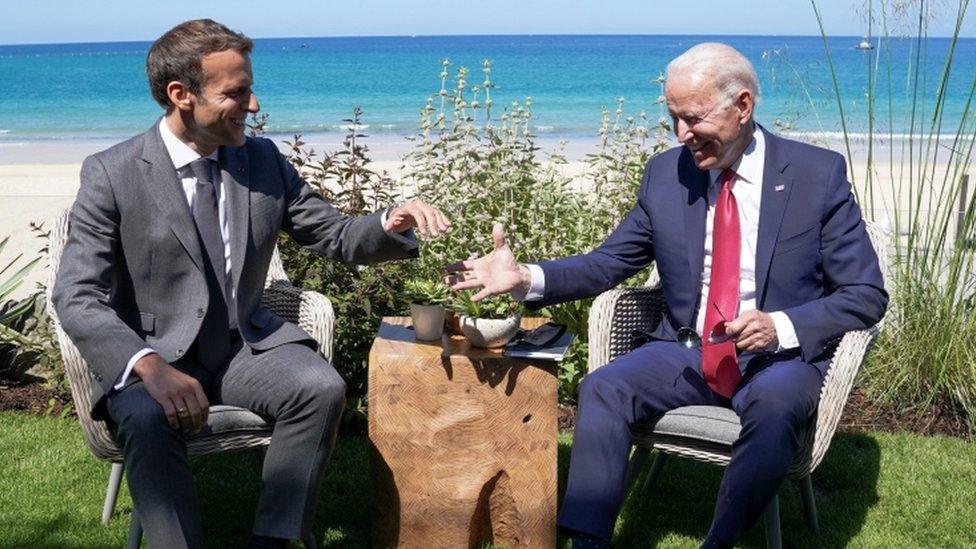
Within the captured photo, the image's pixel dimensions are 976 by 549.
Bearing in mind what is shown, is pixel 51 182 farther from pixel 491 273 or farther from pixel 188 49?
pixel 491 273

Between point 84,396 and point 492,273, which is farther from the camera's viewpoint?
point 492,273

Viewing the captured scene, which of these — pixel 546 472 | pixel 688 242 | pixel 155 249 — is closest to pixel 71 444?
pixel 155 249

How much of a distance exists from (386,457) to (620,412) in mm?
705

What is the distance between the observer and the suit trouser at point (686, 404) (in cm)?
327

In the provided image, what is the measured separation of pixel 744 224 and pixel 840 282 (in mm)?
322

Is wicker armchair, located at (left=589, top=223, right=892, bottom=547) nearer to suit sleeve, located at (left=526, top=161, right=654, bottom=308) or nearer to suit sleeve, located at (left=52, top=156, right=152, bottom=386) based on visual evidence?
suit sleeve, located at (left=526, top=161, right=654, bottom=308)

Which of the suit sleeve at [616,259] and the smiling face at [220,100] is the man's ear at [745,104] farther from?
the smiling face at [220,100]

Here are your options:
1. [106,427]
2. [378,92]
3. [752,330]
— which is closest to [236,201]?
[106,427]

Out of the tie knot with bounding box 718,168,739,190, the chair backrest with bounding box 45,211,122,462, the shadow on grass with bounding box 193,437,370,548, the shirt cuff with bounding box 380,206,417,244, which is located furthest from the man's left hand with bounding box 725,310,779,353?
the chair backrest with bounding box 45,211,122,462

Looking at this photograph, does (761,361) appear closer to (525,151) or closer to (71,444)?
(525,151)

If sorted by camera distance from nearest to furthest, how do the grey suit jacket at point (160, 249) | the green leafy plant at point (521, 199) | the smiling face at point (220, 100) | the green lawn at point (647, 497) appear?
the grey suit jacket at point (160, 249) → the smiling face at point (220, 100) → the green lawn at point (647, 497) → the green leafy plant at point (521, 199)

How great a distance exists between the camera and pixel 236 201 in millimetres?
3533

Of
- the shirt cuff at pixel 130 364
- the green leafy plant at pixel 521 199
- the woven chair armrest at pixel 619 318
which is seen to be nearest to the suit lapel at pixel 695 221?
the woven chair armrest at pixel 619 318

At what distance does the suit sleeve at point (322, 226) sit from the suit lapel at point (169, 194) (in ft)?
1.20
